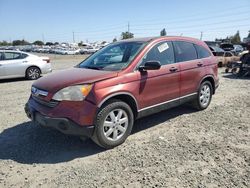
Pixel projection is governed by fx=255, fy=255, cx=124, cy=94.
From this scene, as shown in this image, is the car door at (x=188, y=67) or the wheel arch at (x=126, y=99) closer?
the wheel arch at (x=126, y=99)

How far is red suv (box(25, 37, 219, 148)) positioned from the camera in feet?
12.7

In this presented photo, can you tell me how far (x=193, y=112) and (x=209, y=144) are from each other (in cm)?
193

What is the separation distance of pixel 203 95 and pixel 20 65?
8.31 metres

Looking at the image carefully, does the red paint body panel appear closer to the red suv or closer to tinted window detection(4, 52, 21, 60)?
the red suv

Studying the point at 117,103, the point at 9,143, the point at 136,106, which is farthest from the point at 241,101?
the point at 9,143

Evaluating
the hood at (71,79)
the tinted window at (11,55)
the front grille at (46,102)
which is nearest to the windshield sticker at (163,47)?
the hood at (71,79)

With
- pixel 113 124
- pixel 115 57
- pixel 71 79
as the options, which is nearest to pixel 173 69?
pixel 115 57

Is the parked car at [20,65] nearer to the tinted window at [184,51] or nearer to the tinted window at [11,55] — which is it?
the tinted window at [11,55]

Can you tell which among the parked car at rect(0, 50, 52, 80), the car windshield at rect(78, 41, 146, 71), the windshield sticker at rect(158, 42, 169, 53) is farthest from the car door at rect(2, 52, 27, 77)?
the windshield sticker at rect(158, 42, 169, 53)

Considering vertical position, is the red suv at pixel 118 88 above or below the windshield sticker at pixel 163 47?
below

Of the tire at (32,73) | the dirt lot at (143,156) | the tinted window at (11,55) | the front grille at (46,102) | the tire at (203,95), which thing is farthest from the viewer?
the tire at (32,73)

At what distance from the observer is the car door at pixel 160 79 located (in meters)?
4.60

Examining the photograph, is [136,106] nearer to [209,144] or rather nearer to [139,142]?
[139,142]

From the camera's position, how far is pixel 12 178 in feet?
11.2
